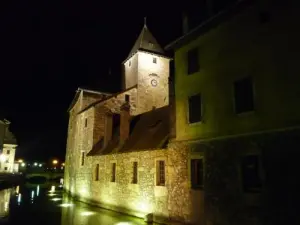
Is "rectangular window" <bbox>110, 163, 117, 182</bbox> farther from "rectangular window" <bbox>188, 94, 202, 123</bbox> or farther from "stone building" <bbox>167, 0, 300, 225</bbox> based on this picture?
"rectangular window" <bbox>188, 94, 202, 123</bbox>

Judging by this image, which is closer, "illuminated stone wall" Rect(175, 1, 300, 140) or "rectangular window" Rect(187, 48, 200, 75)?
"illuminated stone wall" Rect(175, 1, 300, 140)

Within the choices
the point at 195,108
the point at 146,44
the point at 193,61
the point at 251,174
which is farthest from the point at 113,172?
the point at 146,44

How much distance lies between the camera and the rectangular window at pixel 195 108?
14.0 m

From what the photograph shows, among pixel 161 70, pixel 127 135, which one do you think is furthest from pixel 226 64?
pixel 161 70

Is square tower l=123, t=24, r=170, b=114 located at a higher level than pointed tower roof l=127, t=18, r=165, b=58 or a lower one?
lower

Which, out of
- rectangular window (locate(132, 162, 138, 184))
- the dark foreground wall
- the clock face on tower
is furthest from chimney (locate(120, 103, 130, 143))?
the clock face on tower

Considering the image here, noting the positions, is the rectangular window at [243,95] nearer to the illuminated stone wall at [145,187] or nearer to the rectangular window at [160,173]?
the illuminated stone wall at [145,187]

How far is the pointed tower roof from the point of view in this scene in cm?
3116

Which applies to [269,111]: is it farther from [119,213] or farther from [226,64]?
[119,213]

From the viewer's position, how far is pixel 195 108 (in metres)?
14.3

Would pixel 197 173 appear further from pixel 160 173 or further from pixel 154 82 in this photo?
pixel 154 82

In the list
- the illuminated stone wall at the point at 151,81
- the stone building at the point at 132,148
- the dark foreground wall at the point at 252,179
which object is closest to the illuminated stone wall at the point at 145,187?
the stone building at the point at 132,148

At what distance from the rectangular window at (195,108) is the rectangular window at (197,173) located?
2133 mm

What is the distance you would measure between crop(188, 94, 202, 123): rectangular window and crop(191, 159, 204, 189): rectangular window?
2133 mm
